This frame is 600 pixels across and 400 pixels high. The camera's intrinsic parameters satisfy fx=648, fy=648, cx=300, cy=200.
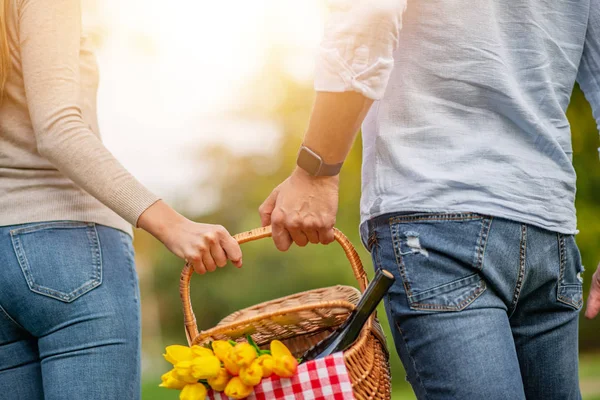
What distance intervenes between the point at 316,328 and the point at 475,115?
56cm

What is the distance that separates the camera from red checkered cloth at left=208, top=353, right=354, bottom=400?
0.97m

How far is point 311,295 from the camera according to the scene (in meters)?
1.41

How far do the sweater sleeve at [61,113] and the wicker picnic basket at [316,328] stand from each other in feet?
0.64

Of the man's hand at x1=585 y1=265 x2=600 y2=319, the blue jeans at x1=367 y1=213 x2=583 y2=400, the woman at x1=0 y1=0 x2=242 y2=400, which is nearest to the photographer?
the blue jeans at x1=367 y1=213 x2=583 y2=400

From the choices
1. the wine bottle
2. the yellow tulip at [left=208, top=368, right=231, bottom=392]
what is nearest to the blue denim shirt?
the wine bottle

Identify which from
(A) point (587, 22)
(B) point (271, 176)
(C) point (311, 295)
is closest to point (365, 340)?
(C) point (311, 295)

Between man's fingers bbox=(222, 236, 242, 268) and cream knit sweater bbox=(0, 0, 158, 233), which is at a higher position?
cream knit sweater bbox=(0, 0, 158, 233)

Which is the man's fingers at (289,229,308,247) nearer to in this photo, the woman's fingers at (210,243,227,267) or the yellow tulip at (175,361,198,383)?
the woman's fingers at (210,243,227,267)

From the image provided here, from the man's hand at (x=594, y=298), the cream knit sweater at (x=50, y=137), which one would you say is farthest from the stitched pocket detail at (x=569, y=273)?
the cream knit sweater at (x=50, y=137)

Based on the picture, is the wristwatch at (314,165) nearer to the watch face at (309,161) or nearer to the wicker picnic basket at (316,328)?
the watch face at (309,161)

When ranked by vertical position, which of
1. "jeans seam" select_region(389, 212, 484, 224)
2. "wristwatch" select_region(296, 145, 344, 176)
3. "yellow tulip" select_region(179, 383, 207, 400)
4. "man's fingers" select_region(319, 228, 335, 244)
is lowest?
"yellow tulip" select_region(179, 383, 207, 400)

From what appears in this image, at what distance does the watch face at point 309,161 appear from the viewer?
1036mm

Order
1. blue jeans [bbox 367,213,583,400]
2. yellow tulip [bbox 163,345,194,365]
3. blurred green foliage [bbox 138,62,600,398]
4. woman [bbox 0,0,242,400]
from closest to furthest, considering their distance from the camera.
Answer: blue jeans [bbox 367,213,583,400] < yellow tulip [bbox 163,345,194,365] < woman [bbox 0,0,242,400] < blurred green foliage [bbox 138,62,600,398]

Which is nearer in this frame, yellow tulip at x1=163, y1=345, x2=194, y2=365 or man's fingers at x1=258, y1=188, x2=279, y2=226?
yellow tulip at x1=163, y1=345, x2=194, y2=365
